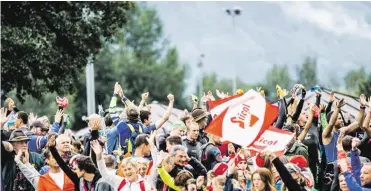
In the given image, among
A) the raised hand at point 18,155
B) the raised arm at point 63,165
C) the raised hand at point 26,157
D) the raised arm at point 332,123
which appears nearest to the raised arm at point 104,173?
the raised arm at point 63,165

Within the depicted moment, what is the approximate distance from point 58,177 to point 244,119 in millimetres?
2747

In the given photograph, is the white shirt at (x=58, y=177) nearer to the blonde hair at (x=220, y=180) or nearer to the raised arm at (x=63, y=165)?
the raised arm at (x=63, y=165)

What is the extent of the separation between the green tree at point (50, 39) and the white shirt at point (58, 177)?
1760 centimetres

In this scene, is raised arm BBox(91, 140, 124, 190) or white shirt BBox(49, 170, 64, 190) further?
white shirt BBox(49, 170, 64, 190)

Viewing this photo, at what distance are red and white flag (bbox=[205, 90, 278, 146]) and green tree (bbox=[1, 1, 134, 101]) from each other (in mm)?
19365

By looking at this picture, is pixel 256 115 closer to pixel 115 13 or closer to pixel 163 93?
pixel 115 13

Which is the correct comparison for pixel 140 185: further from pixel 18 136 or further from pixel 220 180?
pixel 18 136

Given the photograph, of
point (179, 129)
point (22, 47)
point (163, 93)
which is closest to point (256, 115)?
point (179, 129)

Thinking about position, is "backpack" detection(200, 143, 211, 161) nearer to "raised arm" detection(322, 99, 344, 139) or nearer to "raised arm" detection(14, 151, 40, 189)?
"raised arm" detection(322, 99, 344, 139)

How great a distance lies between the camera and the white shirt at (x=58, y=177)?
1341cm

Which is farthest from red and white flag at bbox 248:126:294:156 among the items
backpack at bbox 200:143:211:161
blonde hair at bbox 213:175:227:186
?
backpack at bbox 200:143:211:161

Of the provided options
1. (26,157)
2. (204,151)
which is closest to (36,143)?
(26,157)

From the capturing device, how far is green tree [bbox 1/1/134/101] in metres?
31.2

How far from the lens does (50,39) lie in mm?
32094
